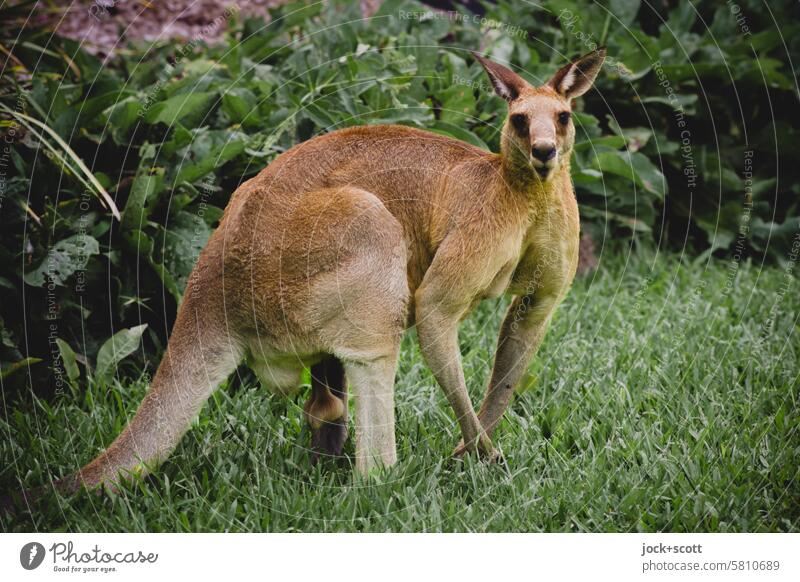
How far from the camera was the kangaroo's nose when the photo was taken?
9.04 feet

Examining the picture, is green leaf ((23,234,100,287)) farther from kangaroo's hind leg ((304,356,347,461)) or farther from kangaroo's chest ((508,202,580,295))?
kangaroo's chest ((508,202,580,295))

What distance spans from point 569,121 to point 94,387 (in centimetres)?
240

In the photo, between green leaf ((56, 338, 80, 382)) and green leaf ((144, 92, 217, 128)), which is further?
green leaf ((144, 92, 217, 128))

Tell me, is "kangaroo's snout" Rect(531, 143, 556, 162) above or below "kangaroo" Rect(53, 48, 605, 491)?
above

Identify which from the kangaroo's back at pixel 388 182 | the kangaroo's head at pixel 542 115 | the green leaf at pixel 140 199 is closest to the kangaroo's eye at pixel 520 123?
the kangaroo's head at pixel 542 115

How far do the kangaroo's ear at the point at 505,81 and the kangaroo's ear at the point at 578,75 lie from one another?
11cm

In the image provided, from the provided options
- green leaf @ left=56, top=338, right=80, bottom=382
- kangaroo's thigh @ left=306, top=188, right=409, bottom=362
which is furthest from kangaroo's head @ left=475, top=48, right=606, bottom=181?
green leaf @ left=56, top=338, right=80, bottom=382

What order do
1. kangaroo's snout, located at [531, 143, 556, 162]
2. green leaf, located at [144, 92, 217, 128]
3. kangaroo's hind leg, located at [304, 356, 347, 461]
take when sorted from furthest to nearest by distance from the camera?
green leaf, located at [144, 92, 217, 128] → kangaroo's hind leg, located at [304, 356, 347, 461] → kangaroo's snout, located at [531, 143, 556, 162]

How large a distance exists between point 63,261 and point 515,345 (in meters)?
2.03

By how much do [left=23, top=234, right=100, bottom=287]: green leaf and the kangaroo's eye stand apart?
6.71 feet

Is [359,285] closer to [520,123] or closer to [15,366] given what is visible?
[520,123]

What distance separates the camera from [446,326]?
3.04m
